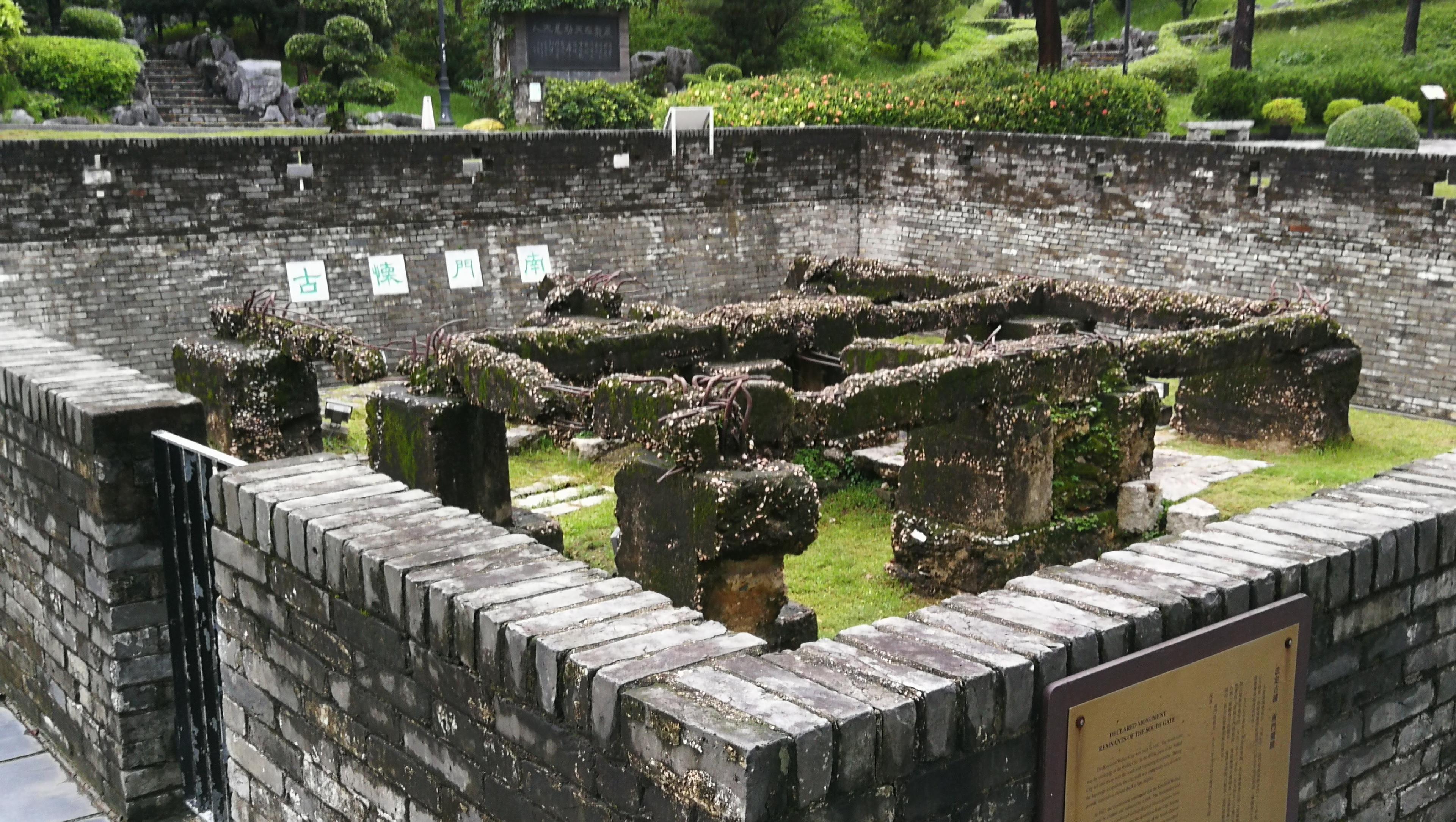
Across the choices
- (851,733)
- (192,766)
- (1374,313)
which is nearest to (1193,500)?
(1374,313)

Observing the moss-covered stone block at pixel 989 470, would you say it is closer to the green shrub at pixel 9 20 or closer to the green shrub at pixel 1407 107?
the green shrub at pixel 9 20

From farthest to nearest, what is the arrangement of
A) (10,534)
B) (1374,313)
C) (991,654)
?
(1374,313), (10,534), (991,654)

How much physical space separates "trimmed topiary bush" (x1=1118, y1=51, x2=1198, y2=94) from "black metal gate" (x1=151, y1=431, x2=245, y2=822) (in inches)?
1130

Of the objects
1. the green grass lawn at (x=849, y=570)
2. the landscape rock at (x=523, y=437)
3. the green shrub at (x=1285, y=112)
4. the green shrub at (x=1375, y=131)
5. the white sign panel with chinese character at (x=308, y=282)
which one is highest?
the green shrub at (x=1285, y=112)

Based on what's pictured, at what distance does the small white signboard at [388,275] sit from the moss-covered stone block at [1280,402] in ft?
28.7

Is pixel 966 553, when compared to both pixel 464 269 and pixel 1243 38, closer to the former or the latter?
pixel 464 269

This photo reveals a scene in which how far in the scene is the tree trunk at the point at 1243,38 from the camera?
98.1 feet

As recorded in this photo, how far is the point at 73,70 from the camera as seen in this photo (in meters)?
23.9

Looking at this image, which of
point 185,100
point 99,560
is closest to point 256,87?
point 185,100

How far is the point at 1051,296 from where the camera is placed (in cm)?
1188

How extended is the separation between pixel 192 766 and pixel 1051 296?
8.61m

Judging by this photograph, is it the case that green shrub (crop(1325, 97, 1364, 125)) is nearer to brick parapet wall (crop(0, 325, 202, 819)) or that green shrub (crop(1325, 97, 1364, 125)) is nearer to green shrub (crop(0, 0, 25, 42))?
green shrub (crop(0, 0, 25, 42))

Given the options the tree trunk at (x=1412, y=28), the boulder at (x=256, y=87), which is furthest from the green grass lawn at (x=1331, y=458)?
the tree trunk at (x=1412, y=28)

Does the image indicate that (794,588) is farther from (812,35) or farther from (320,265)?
(812,35)
